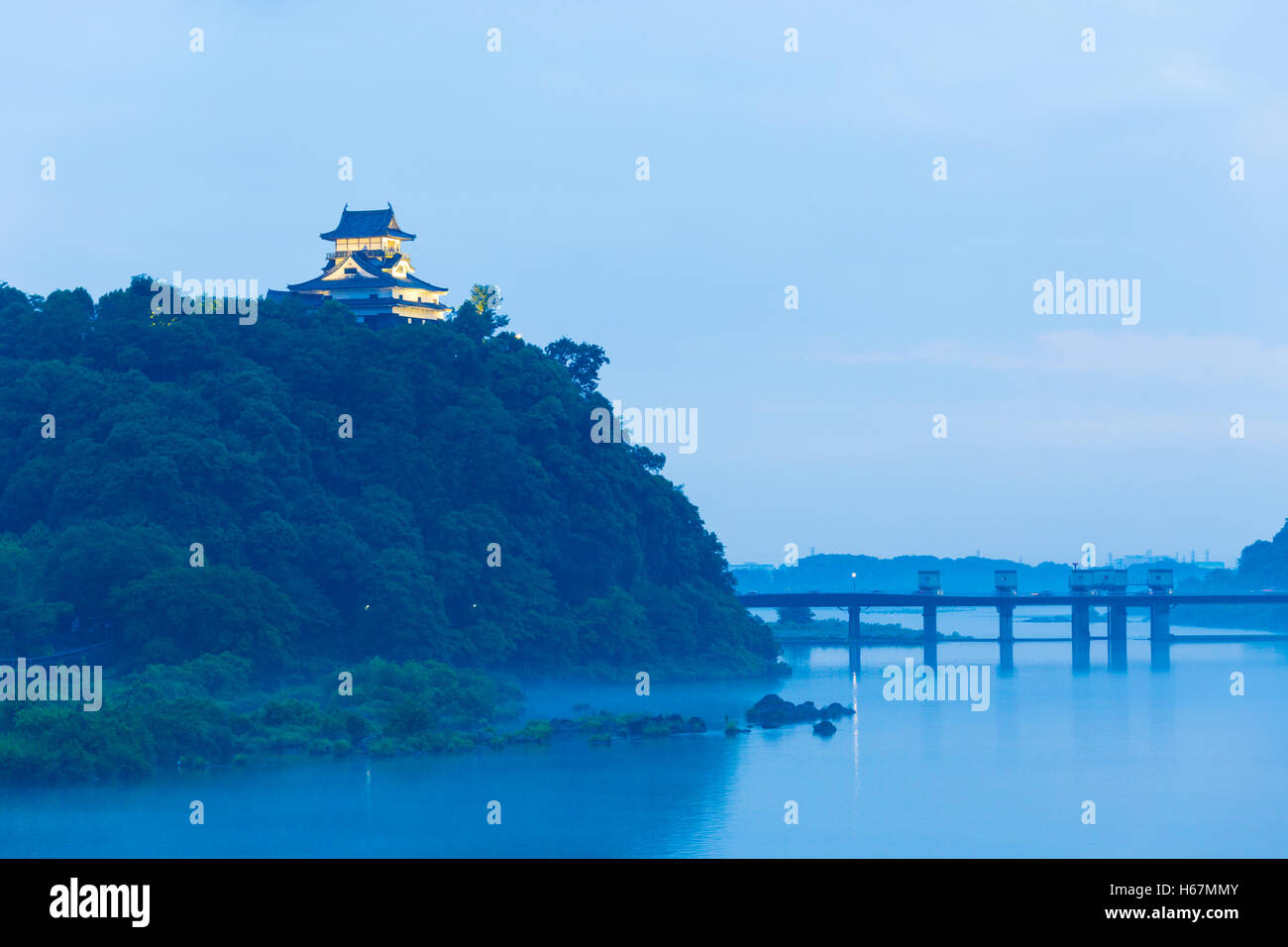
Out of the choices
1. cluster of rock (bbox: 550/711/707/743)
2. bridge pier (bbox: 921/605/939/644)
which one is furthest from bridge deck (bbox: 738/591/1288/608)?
cluster of rock (bbox: 550/711/707/743)

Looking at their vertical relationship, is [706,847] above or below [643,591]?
below

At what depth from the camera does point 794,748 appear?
52531mm

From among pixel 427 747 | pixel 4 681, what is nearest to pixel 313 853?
pixel 427 747

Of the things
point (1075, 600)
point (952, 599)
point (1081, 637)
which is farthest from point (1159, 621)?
point (952, 599)

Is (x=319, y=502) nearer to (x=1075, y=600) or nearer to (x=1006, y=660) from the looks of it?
(x=1006, y=660)

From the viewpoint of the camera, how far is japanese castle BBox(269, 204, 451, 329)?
283 ft

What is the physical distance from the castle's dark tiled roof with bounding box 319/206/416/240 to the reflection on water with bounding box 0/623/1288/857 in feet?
120

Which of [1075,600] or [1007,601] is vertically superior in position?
[1075,600]

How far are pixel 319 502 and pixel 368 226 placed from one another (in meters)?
32.4

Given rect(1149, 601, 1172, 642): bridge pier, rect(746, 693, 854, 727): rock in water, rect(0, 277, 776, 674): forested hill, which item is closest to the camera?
rect(0, 277, 776, 674): forested hill

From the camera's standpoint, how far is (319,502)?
61.9 m

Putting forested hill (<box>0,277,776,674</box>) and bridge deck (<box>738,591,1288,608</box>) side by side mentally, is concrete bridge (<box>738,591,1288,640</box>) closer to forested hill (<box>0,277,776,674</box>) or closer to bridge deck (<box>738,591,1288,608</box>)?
bridge deck (<box>738,591,1288,608</box>)

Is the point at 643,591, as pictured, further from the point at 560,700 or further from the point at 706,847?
the point at 706,847

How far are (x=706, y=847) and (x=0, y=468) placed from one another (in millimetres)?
38273
